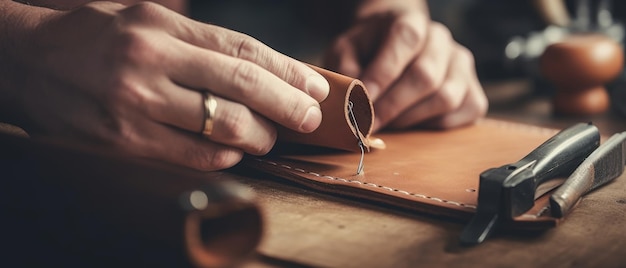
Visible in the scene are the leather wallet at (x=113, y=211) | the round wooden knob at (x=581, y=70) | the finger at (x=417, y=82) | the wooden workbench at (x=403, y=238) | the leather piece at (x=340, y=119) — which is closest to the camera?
the leather wallet at (x=113, y=211)

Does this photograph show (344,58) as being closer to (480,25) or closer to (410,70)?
(410,70)

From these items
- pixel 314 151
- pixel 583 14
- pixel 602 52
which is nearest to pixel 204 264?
pixel 314 151

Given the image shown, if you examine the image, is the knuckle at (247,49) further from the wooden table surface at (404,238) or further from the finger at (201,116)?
the wooden table surface at (404,238)

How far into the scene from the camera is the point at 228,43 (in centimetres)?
84

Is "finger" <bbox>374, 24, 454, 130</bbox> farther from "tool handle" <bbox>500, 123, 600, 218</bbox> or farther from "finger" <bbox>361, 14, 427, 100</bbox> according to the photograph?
"tool handle" <bbox>500, 123, 600, 218</bbox>

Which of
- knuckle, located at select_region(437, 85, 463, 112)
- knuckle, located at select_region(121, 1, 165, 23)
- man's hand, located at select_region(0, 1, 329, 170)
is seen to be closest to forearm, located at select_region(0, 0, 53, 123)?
man's hand, located at select_region(0, 1, 329, 170)

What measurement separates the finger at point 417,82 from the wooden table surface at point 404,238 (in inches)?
14.0

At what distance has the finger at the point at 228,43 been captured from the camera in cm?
82

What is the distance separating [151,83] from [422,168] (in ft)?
1.21

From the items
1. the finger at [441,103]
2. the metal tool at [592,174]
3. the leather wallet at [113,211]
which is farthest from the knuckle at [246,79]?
the finger at [441,103]

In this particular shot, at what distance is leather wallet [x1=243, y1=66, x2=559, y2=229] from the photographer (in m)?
0.80

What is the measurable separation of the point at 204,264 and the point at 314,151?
0.46 meters

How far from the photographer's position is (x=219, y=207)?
1.74ft

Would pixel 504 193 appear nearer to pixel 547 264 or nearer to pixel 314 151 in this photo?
pixel 547 264
